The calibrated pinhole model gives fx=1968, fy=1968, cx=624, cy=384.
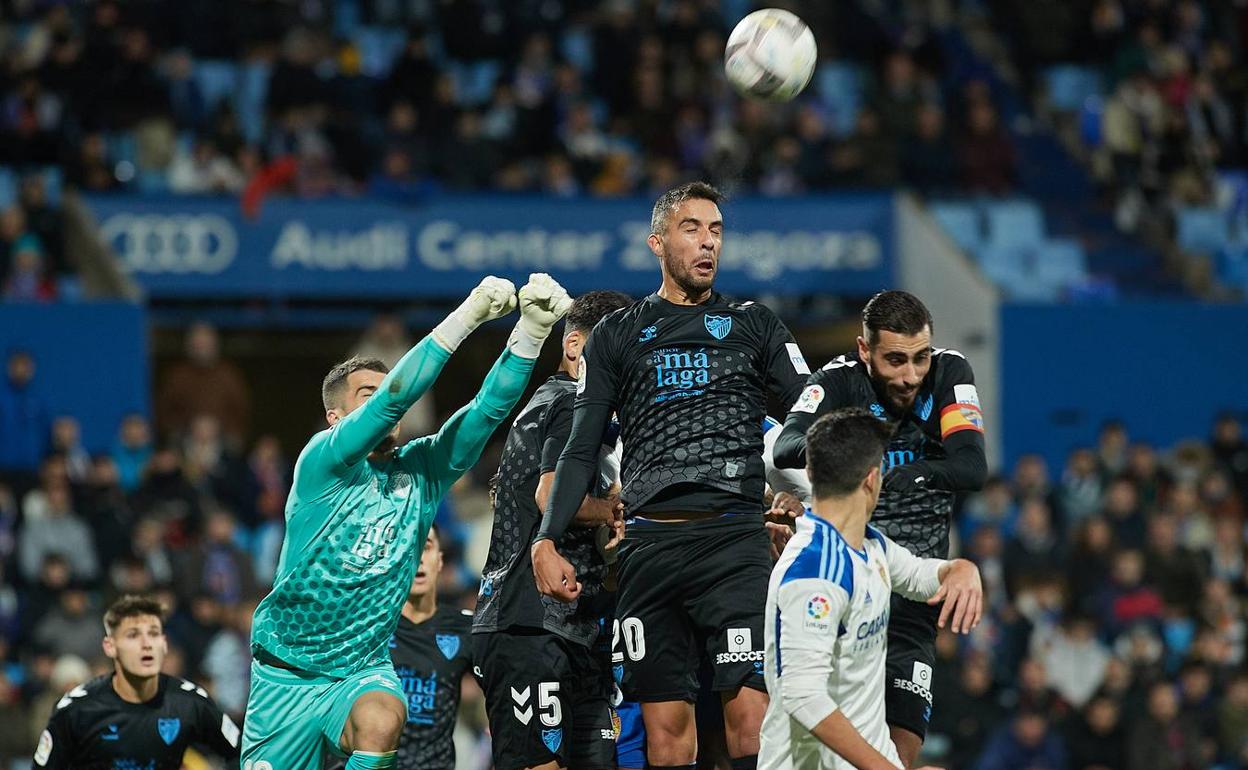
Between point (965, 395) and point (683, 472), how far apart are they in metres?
1.14

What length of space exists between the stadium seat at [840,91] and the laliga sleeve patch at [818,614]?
15723mm

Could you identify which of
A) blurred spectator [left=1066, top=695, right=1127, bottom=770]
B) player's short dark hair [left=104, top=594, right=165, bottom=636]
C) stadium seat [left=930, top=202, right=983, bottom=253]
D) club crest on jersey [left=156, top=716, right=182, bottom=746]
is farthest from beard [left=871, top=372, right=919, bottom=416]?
stadium seat [left=930, top=202, right=983, bottom=253]

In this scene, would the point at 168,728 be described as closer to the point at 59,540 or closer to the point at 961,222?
the point at 59,540

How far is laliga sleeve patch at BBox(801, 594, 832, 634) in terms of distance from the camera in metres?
6.00

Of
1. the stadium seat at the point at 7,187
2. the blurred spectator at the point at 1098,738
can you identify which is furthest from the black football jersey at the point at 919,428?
the stadium seat at the point at 7,187

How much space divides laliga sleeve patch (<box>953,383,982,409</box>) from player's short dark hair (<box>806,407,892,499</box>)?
1452 millimetres

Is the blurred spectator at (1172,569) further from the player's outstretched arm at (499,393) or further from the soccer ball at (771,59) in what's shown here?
the player's outstretched arm at (499,393)

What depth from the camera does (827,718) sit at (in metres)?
5.91

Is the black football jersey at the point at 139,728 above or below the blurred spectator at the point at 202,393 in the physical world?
below

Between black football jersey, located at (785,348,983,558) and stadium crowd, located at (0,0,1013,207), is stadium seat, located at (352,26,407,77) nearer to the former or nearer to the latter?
stadium crowd, located at (0,0,1013,207)

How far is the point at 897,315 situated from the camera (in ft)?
24.4

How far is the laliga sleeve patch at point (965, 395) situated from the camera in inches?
298

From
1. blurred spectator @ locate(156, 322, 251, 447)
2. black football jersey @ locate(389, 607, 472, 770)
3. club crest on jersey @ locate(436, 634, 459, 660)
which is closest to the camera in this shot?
black football jersey @ locate(389, 607, 472, 770)

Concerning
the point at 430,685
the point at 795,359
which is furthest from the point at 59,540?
the point at 795,359
